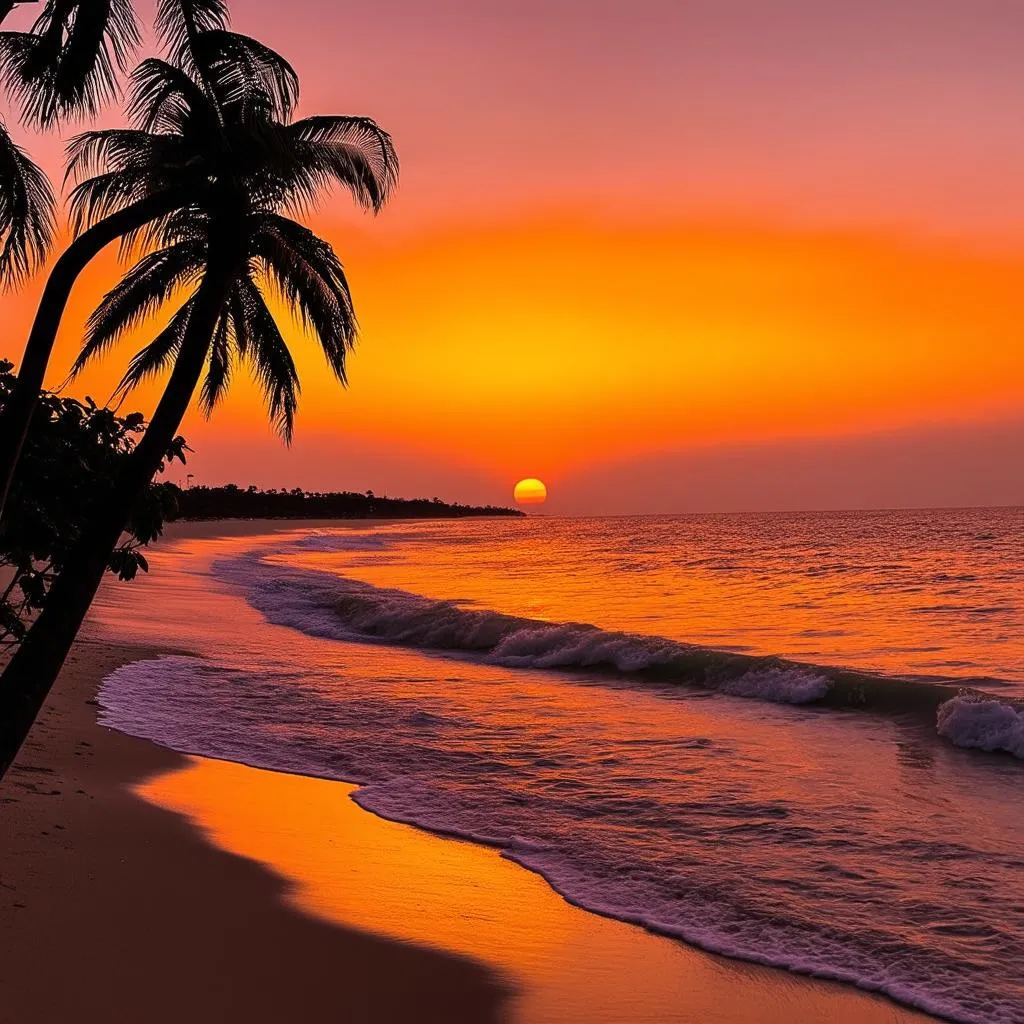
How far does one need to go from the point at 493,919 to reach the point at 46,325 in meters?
4.37

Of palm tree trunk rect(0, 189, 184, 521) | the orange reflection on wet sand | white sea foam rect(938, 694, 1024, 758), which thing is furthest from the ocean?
palm tree trunk rect(0, 189, 184, 521)

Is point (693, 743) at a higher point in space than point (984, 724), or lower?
lower

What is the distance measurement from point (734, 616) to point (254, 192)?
19.7 m

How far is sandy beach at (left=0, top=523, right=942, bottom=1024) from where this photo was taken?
5262mm

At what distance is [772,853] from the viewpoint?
317 inches

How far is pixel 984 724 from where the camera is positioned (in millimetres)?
13016

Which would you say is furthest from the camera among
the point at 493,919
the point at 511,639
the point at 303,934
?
the point at 511,639

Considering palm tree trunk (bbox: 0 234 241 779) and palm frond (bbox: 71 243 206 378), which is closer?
palm tree trunk (bbox: 0 234 241 779)

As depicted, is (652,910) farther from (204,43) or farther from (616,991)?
(204,43)

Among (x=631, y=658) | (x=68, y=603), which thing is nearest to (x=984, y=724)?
(x=631, y=658)

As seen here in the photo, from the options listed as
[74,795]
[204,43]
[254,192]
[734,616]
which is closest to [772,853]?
[74,795]

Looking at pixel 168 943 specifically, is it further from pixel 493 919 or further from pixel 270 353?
pixel 270 353

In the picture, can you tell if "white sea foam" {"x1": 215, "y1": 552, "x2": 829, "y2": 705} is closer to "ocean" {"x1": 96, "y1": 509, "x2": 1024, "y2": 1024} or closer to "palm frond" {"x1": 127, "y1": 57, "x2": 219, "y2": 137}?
"ocean" {"x1": 96, "y1": 509, "x2": 1024, "y2": 1024}

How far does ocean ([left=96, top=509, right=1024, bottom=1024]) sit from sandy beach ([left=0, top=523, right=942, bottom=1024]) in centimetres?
48
